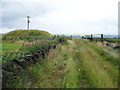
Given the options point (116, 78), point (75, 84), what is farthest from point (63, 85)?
point (116, 78)

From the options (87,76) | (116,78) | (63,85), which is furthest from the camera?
(87,76)

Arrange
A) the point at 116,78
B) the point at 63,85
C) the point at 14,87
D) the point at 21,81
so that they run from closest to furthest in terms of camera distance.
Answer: the point at 14,87 < the point at 21,81 < the point at 63,85 < the point at 116,78

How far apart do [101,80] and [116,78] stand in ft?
2.26

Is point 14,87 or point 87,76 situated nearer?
point 14,87

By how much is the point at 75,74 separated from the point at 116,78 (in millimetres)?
1591

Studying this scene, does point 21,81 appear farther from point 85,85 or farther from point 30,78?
point 85,85

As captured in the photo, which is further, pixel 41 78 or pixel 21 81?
pixel 41 78

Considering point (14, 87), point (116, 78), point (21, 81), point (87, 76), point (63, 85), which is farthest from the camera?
point (87, 76)

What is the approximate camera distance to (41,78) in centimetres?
634

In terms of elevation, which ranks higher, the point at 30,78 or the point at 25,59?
the point at 25,59

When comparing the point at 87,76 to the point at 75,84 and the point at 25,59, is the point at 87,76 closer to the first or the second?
the point at 75,84

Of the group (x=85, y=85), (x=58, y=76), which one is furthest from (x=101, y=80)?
(x=58, y=76)

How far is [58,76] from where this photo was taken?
268 inches

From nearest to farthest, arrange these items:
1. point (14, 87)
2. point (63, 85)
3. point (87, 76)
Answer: point (14, 87) → point (63, 85) → point (87, 76)
